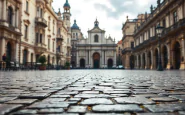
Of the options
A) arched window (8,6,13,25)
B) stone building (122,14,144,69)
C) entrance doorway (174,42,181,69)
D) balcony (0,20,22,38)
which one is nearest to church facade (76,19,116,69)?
stone building (122,14,144,69)

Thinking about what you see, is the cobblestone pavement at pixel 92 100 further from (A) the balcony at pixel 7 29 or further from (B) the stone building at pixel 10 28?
(B) the stone building at pixel 10 28

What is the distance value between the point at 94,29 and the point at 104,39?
485 centimetres

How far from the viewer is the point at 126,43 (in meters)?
50.6

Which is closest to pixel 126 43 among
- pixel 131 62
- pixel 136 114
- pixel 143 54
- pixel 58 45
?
pixel 131 62

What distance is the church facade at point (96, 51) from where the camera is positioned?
57031 mm

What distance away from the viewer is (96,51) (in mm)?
57969

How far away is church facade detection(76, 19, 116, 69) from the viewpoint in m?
57.0

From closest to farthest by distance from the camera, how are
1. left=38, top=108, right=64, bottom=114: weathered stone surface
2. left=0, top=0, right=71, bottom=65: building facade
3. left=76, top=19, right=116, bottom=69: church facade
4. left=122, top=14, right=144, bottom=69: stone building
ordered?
left=38, top=108, right=64, bottom=114: weathered stone surface, left=0, top=0, right=71, bottom=65: building facade, left=122, top=14, right=144, bottom=69: stone building, left=76, top=19, right=116, bottom=69: church facade

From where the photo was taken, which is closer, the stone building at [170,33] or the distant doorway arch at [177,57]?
the stone building at [170,33]

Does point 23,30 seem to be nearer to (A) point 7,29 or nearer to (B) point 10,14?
(B) point 10,14

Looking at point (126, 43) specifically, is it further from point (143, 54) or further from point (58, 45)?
point (58, 45)

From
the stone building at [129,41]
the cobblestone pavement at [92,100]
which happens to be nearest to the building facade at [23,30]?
the cobblestone pavement at [92,100]

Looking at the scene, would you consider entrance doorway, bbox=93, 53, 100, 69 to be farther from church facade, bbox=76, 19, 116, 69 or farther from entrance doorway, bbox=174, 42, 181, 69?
entrance doorway, bbox=174, 42, 181, 69

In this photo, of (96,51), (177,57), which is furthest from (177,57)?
(96,51)
